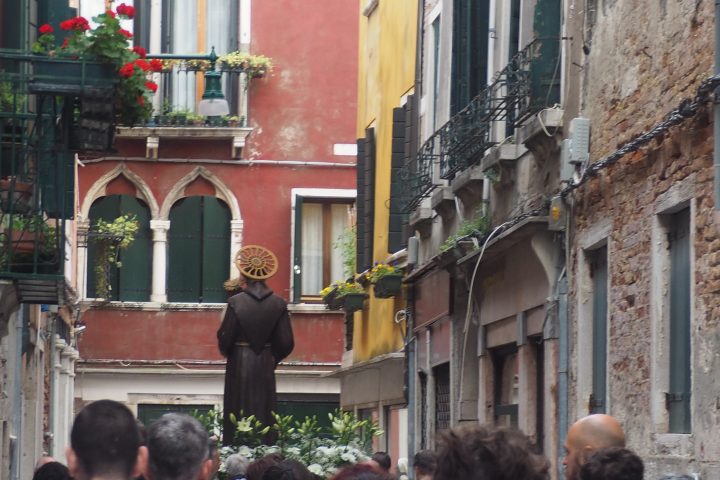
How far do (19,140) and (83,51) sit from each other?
1486 mm

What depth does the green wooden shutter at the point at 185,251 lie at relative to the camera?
30.2 meters

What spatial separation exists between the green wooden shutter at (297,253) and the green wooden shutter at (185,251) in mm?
1460

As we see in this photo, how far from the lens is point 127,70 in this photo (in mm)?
14352

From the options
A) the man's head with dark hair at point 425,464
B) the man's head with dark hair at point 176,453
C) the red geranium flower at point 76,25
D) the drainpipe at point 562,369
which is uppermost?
the red geranium flower at point 76,25

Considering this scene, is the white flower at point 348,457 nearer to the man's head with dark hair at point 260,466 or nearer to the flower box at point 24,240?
the flower box at point 24,240

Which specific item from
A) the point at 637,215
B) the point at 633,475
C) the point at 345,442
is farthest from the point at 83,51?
the point at 633,475

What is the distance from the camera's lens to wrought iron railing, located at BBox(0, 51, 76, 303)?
14766 mm

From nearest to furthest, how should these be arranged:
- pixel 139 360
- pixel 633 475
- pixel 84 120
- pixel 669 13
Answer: pixel 633 475 < pixel 669 13 < pixel 84 120 < pixel 139 360

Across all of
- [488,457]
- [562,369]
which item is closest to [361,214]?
[562,369]

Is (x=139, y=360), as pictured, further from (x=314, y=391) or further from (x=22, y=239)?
(x=22, y=239)

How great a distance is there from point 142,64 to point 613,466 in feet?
28.6

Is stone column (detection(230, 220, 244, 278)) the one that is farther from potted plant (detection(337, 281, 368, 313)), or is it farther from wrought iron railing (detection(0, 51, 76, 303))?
wrought iron railing (detection(0, 51, 76, 303))

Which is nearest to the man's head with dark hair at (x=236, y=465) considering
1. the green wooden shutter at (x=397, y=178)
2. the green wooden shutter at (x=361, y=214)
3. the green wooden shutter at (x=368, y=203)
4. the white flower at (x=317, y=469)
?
the white flower at (x=317, y=469)

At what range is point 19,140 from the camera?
51.0 ft
